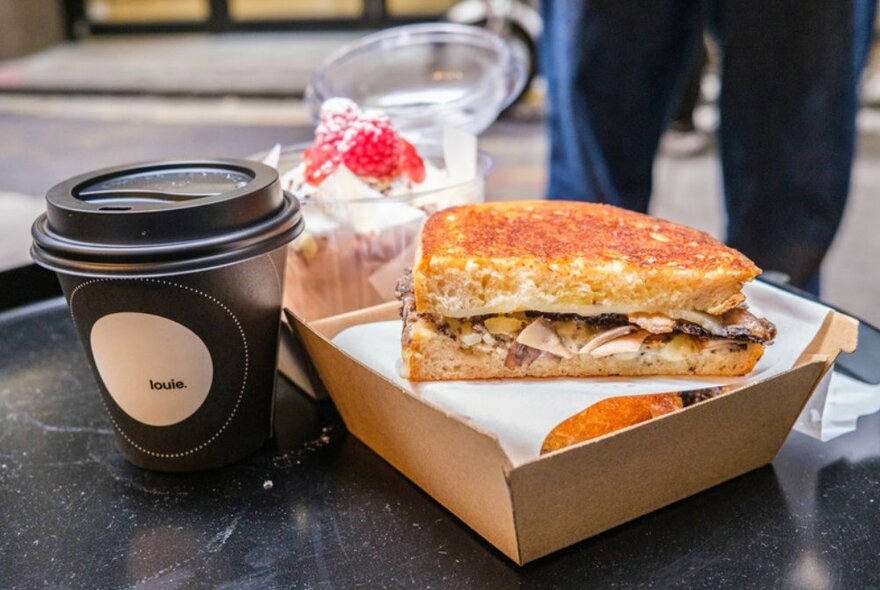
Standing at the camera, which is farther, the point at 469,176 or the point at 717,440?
the point at 469,176

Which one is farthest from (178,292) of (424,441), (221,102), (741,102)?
(221,102)

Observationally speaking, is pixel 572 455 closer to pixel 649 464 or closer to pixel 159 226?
pixel 649 464

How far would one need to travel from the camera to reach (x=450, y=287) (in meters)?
0.81

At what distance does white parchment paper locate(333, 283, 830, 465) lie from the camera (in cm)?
74

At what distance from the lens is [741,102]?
1.58m

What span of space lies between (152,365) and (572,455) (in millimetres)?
394

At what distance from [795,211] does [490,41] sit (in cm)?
66

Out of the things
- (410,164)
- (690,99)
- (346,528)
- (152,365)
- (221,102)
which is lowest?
(221,102)

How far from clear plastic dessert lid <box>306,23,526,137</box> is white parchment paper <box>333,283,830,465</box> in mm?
573

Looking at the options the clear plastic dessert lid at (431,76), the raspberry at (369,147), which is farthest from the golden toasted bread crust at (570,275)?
the clear plastic dessert lid at (431,76)

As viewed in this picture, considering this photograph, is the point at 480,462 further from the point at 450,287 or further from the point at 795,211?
the point at 795,211

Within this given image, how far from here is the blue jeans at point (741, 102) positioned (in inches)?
58.9

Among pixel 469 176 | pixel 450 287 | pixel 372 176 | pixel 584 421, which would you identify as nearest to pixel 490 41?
pixel 469 176

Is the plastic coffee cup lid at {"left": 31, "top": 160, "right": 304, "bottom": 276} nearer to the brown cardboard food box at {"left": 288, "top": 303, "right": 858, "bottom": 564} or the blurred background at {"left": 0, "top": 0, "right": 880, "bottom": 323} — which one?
the brown cardboard food box at {"left": 288, "top": 303, "right": 858, "bottom": 564}
